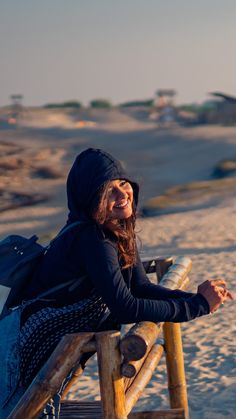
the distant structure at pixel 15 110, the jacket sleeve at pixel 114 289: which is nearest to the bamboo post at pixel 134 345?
the jacket sleeve at pixel 114 289

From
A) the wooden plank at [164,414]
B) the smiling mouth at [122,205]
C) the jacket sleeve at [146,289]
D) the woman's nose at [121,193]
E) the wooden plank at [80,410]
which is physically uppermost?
the woman's nose at [121,193]

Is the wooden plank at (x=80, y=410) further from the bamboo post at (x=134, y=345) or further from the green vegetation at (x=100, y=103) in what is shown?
the green vegetation at (x=100, y=103)

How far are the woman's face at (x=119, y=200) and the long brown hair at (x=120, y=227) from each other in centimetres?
3

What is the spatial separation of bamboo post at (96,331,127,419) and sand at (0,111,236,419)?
2.65ft

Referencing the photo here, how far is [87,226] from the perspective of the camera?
2773mm

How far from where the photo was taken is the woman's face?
2.86 meters

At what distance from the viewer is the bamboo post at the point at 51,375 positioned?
8.39ft

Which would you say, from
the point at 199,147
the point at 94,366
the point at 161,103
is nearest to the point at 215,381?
the point at 94,366

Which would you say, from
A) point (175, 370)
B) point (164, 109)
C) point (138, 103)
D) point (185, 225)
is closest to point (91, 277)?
point (175, 370)

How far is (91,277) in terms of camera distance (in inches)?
107

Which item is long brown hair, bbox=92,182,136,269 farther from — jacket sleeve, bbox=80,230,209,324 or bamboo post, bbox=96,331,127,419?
bamboo post, bbox=96,331,127,419

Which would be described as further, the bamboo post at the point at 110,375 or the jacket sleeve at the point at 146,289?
the jacket sleeve at the point at 146,289

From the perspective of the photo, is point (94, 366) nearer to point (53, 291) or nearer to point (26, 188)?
point (53, 291)

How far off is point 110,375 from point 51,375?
0.18 metres
